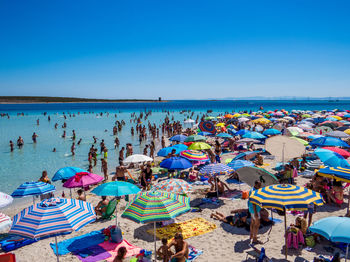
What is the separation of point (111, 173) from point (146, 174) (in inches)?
199

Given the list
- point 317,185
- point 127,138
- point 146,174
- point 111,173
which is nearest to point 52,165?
point 111,173

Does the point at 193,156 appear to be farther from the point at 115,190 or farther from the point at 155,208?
the point at 155,208

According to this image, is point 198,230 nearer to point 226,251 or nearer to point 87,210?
point 226,251

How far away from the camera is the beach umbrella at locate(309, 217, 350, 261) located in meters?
4.10

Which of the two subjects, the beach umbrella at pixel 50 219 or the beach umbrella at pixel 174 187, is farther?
the beach umbrella at pixel 174 187

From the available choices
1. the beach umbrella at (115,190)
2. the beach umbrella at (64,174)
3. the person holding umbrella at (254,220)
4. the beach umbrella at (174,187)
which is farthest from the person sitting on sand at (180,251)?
the beach umbrella at (64,174)

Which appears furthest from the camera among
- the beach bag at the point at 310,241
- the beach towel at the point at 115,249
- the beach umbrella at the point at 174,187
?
the beach umbrella at the point at 174,187

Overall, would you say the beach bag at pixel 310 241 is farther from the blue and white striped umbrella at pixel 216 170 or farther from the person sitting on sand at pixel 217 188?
the person sitting on sand at pixel 217 188

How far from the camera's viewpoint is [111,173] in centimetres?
1484

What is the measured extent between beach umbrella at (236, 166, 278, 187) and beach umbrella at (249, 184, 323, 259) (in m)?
2.63

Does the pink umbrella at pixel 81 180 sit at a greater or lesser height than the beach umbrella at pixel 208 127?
lesser

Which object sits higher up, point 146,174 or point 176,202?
point 176,202

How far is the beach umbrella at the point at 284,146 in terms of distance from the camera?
10.5 metres

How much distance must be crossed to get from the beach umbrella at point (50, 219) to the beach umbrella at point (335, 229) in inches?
167
